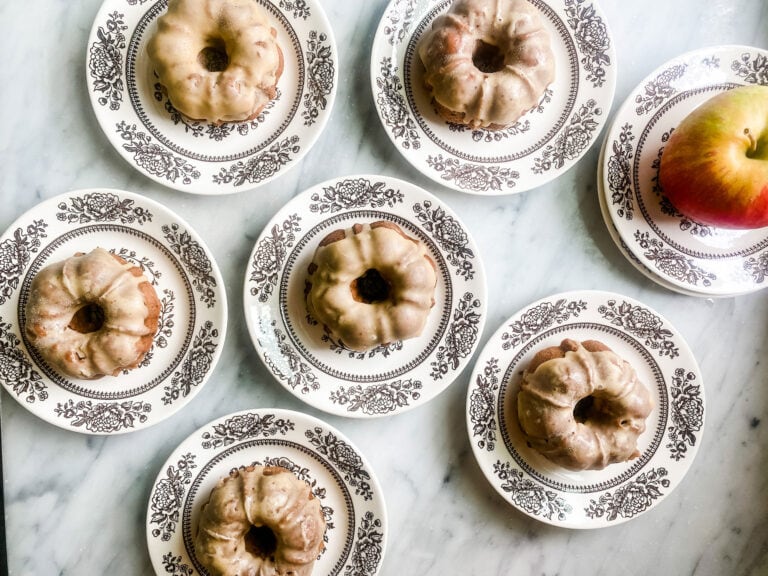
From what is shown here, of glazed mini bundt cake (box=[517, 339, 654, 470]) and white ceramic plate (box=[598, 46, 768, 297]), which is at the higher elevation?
white ceramic plate (box=[598, 46, 768, 297])

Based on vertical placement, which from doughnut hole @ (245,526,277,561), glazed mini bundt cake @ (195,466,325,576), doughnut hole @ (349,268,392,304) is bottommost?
doughnut hole @ (245,526,277,561)

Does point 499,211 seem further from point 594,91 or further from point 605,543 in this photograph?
point 605,543

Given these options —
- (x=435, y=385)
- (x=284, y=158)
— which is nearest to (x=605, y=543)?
(x=435, y=385)

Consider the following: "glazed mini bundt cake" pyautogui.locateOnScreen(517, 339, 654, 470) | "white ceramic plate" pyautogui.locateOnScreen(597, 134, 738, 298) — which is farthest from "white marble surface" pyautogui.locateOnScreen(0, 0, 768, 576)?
"glazed mini bundt cake" pyautogui.locateOnScreen(517, 339, 654, 470)

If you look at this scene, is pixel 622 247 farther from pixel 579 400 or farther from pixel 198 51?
pixel 198 51

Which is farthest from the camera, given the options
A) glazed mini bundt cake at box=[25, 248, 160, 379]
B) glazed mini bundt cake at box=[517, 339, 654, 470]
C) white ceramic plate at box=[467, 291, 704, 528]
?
white ceramic plate at box=[467, 291, 704, 528]

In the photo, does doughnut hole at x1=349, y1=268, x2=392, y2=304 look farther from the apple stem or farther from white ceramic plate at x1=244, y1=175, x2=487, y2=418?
the apple stem

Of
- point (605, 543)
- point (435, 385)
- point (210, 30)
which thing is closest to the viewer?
point (210, 30)

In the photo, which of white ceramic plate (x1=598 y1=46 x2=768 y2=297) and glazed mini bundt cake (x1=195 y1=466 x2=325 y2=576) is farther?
Result: white ceramic plate (x1=598 y1=46 x2=768 y2=297)

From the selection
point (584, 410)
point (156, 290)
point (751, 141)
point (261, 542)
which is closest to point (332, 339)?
point (156, 290)
